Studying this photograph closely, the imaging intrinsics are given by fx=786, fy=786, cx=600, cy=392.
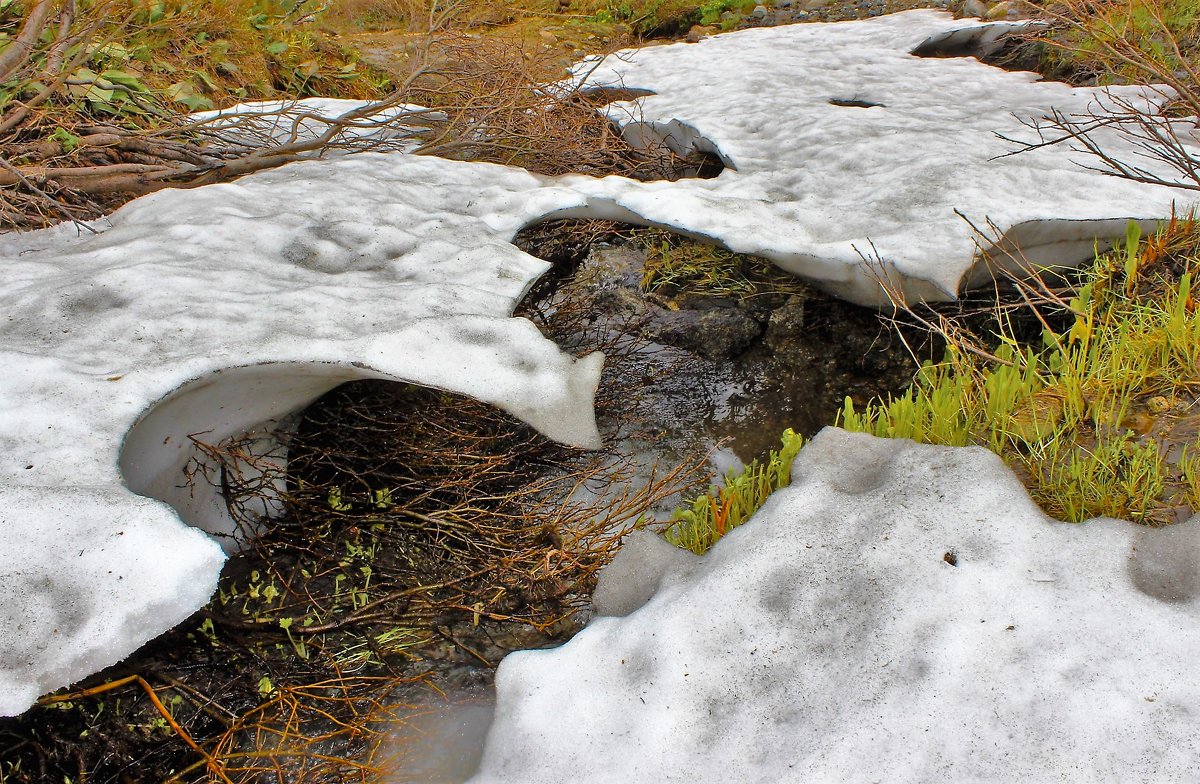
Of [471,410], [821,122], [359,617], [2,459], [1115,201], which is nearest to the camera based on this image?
[2,459]

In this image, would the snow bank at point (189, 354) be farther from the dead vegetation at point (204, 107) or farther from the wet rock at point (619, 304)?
the wet rock at point (619, 304)

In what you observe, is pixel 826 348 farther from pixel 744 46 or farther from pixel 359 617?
pixel 744 46

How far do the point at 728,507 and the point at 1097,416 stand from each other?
1.09 meters

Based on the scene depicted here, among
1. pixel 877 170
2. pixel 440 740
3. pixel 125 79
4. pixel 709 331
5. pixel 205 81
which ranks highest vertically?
pixel 125 79

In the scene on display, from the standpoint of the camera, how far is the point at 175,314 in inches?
100

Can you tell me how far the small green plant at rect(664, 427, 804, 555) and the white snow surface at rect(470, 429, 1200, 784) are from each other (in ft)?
0.95

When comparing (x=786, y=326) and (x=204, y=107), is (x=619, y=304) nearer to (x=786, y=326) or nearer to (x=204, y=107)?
(x=786, y=326)

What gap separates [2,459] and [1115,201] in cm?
401

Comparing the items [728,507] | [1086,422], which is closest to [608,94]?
[728,507]

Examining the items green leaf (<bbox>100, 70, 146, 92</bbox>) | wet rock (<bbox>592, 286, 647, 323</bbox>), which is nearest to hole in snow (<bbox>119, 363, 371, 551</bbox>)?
wet rock (<bbox>592, 286, 647, 323</bbox>)

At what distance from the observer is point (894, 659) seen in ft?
5.66

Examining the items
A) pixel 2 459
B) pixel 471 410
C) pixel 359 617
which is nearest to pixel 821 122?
pixel 471 410

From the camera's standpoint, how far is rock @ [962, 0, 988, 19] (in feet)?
23.4

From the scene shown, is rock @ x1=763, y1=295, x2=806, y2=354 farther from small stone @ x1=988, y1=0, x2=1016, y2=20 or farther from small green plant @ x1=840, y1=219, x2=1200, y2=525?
small stone @ x1=988, y1=0, x2=1016, y2=20
